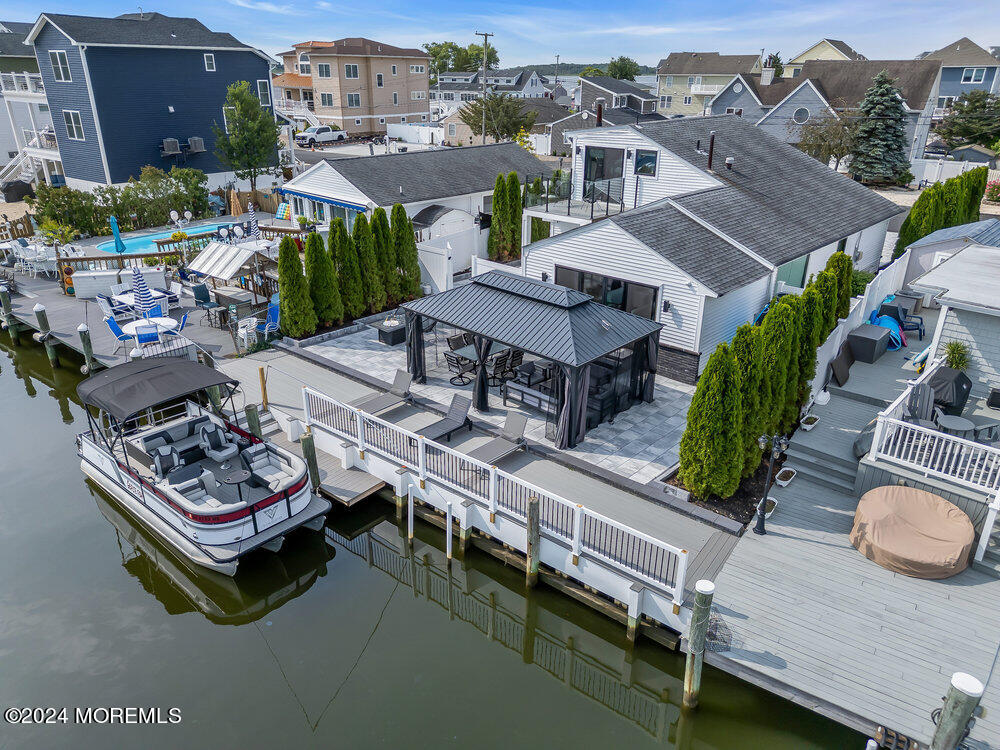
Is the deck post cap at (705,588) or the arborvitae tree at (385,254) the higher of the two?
the arborvitae tree at (385,254)

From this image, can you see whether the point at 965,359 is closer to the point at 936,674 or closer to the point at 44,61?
the point at 936,674

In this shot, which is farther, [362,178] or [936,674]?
[362,178]

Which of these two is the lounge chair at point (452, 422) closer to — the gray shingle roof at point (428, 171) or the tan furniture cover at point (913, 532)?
the tan furniture cover at point (913, 532)

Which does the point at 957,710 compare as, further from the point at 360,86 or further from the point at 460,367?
the point at 360,86

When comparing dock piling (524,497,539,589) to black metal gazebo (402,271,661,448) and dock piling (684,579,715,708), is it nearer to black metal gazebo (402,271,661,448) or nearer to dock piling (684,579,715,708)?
dock piling (684,579,715,708)

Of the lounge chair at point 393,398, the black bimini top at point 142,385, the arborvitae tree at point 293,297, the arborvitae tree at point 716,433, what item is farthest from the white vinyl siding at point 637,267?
the black bimini top at point 142,385

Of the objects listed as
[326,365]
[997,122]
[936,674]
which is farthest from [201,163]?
[997,122]
